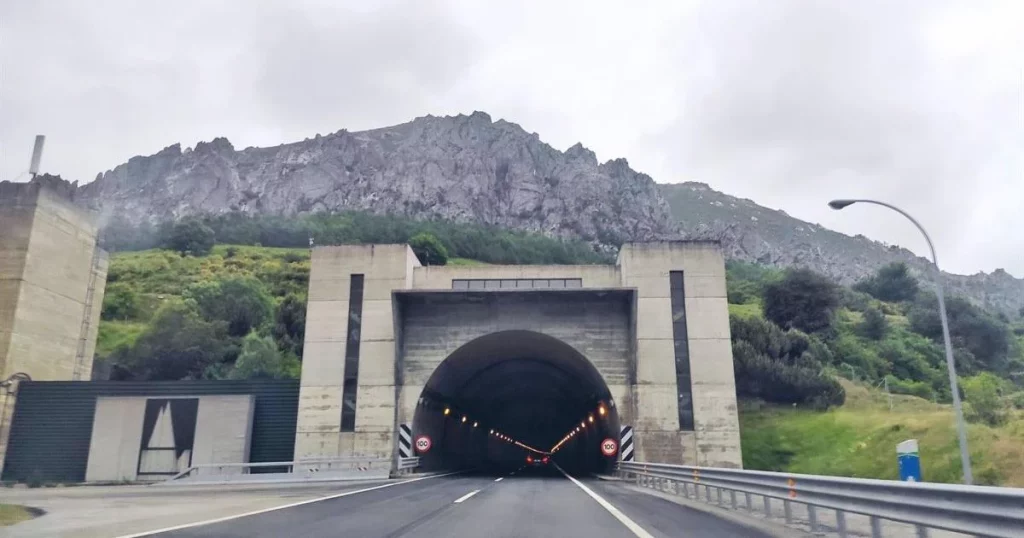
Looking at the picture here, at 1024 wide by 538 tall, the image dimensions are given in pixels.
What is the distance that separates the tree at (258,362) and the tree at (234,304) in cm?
1571

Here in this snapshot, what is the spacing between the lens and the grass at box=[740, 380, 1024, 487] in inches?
947

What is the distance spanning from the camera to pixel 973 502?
18.5 ft

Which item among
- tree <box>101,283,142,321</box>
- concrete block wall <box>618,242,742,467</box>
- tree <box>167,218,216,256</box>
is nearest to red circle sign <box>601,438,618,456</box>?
concrete block wall <box>618,242,742,467</box>

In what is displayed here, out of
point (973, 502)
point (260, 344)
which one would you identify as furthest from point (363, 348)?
point (260, 344)

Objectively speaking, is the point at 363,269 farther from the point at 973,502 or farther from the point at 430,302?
the point at 973,502

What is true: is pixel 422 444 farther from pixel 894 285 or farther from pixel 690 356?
pixel 894 285

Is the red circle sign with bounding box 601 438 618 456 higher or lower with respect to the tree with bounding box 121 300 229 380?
lower

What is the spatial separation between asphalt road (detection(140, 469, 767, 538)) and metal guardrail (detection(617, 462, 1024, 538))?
0.93 metres

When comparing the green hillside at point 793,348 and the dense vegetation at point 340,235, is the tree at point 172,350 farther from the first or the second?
the dense vegetation at point 340,235

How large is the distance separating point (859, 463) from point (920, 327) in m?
53.0

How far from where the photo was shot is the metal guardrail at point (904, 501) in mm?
5207

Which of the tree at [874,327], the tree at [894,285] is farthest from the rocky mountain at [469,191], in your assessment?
the tree at [874,327]

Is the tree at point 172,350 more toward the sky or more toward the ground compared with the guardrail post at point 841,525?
more toward the sky

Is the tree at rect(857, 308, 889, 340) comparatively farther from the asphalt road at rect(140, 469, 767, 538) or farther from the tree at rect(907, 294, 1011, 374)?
the asphalt road at rect(140, 469, 767, 538)
